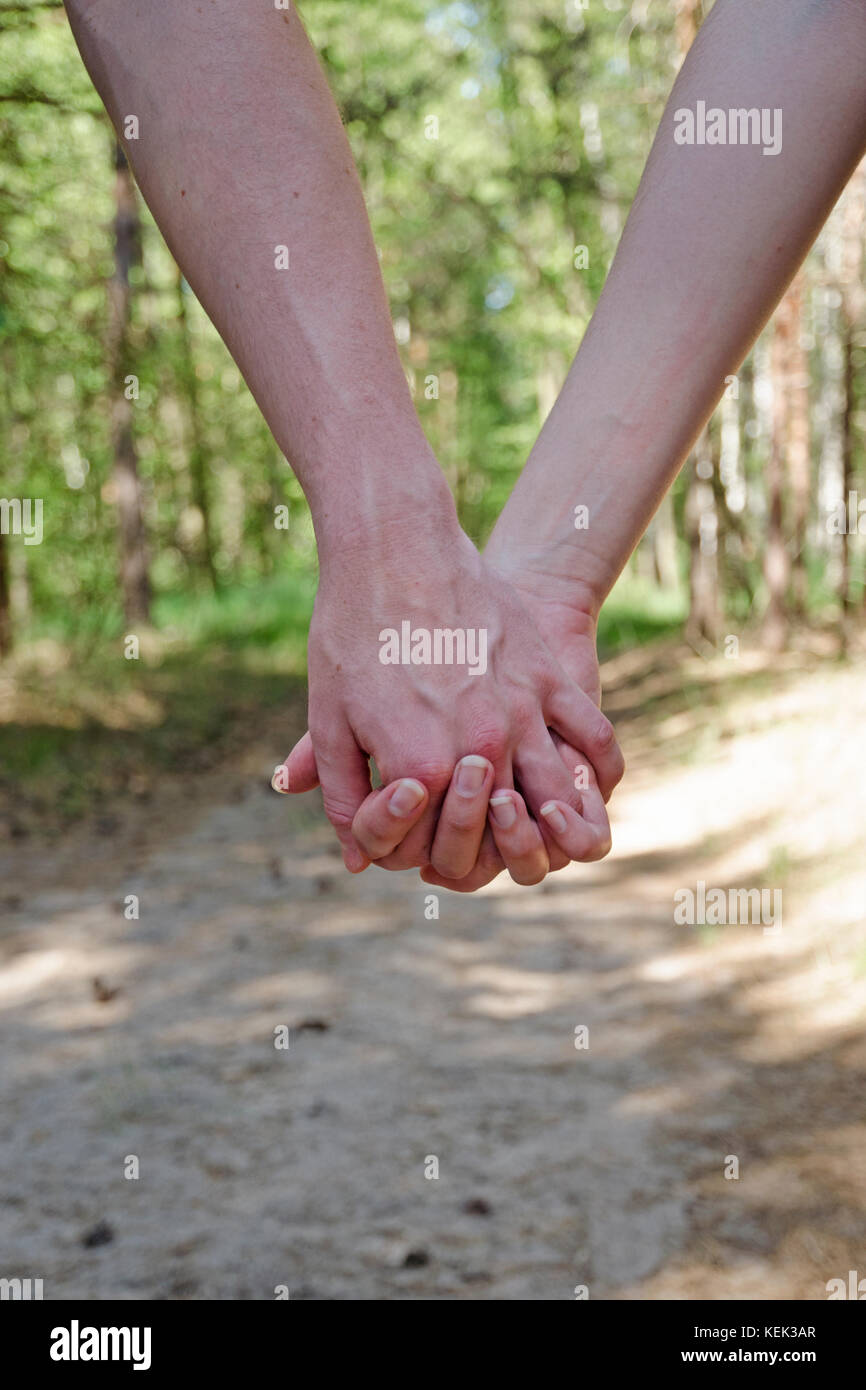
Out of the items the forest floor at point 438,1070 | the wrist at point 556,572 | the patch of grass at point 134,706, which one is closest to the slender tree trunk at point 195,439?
the patch of grass at point 134,706

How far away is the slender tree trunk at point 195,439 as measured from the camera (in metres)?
10.9

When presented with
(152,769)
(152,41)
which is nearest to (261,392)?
(152,41)

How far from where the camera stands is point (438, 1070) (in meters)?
3.22

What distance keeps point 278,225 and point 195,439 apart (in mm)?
13729

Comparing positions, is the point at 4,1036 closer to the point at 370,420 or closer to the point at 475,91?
the point at 370,420

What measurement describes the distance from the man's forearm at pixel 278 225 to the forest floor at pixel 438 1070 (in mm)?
1788

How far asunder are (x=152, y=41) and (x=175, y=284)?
1154 cm

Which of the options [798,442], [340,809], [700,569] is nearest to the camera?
[340,809]

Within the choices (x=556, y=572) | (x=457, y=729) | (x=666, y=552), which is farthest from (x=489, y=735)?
(x=666, y=552)

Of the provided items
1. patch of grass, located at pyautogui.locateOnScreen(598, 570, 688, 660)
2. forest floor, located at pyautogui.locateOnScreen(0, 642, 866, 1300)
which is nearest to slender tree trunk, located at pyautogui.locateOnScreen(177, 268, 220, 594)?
patch of grass, located at pyautogui.locateOnScreen(598, 570, 688, 660)

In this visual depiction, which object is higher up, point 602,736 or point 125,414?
point 125,414

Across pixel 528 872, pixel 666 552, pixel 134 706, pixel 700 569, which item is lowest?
pixel 528 872

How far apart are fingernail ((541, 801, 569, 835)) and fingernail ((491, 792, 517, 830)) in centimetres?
4

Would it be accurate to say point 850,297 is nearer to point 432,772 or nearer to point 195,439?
point 432,772
